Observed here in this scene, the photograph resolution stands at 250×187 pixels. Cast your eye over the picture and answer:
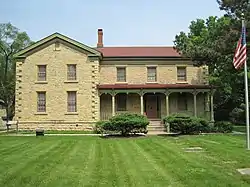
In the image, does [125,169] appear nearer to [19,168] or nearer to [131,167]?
[131,167]

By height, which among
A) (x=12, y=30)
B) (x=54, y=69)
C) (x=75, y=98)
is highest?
(x=12, y=30)

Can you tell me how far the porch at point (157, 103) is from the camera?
32656mm

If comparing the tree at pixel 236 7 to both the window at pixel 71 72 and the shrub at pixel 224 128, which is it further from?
the window at pixel 71 72

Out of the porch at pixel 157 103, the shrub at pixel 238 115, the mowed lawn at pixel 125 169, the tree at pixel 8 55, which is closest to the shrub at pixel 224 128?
the porch at pixel 157 103

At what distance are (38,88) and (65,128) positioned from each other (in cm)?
439

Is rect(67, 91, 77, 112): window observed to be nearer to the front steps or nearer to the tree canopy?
the front steps

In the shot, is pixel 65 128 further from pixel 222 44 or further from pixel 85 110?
pixel 222 44

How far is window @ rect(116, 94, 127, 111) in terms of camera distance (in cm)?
3303

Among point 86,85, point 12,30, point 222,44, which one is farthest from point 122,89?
point 12,30

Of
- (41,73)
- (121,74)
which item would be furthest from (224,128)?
(41,73)

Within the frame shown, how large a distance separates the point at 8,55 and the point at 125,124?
37.6 metres

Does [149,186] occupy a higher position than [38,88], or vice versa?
[38,88]

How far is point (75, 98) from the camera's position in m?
30.8

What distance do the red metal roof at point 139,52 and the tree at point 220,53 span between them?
1184mm
